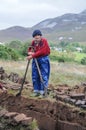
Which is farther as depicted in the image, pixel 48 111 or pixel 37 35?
pixel 37 35

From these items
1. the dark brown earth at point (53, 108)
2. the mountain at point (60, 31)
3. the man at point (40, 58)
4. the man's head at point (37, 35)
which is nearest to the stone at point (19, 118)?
the dark brown earth at point (53, 108)

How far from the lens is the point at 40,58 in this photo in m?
11.3

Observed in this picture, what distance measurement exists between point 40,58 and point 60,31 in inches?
5107

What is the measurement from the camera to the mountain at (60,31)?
122688 mm

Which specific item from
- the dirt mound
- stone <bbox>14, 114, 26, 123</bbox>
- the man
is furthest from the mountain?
stone <bbox>14, 114, 26, 123</bbox>

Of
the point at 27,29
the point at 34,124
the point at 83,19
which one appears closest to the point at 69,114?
the point at 34,124

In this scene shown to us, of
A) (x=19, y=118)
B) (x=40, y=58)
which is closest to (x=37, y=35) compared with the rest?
(x=40, y=58)

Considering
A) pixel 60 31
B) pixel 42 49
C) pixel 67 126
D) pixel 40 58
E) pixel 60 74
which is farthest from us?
pixel 60 31

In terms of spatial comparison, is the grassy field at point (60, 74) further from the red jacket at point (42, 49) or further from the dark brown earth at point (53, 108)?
the dark brown earth at point (53, 108)

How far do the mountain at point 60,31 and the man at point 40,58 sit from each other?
102 metres

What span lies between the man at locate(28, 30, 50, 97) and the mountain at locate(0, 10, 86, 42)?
102 m

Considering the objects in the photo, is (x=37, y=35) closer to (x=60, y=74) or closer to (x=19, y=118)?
(x=19, y=118)

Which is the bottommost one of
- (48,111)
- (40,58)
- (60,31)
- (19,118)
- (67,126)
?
(60,31)

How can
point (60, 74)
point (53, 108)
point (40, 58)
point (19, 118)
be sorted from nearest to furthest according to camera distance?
point (19, 118) < point (53, 108) < point (40, 58) < point (60, 74)
